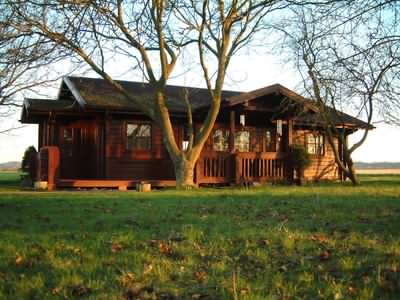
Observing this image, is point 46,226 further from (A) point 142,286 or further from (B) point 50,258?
(A) point 142,286

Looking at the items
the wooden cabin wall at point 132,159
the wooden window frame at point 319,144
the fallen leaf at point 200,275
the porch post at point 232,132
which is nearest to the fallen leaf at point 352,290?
the fallen leaf at point 200,275

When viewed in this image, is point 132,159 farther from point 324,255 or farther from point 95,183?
point 324,255

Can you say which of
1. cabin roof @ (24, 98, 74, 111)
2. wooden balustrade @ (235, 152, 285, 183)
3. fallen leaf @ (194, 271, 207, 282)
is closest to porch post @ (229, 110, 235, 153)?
wooden balustrade @ (235, 152, 285, 183)

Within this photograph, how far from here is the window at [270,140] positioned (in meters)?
23.6

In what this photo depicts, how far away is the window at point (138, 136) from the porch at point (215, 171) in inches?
61.2

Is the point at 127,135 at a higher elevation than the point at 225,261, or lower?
higher

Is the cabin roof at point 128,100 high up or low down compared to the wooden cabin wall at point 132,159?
up

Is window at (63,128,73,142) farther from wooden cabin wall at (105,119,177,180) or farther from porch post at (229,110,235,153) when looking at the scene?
porch post at (229,110,235,153)

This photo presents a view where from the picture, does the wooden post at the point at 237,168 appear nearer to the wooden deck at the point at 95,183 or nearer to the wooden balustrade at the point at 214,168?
the wooden balustrade at the point at 214,168

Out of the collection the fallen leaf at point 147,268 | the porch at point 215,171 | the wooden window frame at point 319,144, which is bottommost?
the fallen leaf at point 147,268

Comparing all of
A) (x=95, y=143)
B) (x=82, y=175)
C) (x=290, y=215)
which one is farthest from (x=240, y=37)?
(x=290, y=215)

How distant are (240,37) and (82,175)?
9.21 meters

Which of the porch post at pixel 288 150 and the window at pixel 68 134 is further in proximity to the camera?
the porch post at pixel 288 150

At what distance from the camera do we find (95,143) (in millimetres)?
20578
